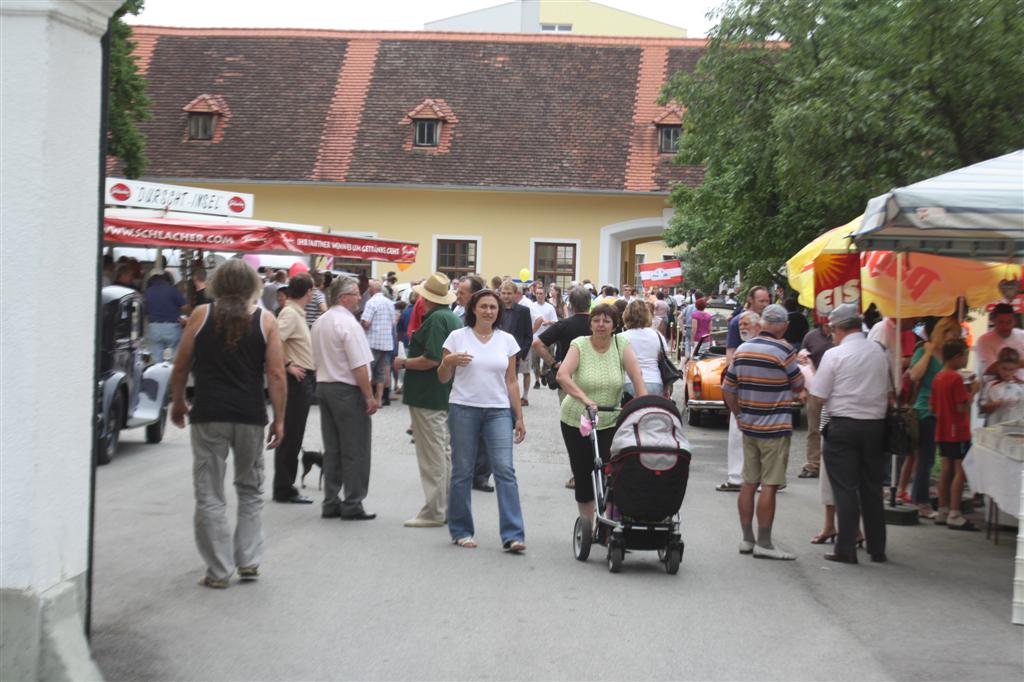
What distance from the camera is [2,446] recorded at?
5.53 m

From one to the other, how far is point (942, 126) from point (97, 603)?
10.6 m

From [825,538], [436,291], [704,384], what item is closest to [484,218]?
[704,384]

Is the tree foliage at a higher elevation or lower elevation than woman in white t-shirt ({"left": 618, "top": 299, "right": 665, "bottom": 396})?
higher

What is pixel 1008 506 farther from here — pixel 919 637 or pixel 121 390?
pixel 121 390

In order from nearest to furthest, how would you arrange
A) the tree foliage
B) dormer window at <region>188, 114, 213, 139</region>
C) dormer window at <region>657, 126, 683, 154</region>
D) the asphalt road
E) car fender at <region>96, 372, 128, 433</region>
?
the asphalt road, car fender at <region>96, 372, 128, 433</region>, the tree foliage, dormer window at <region>657, 126, 683, 154</region>, dormer window at <region>188, 114, 213, 139</region>

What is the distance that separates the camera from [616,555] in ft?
29.6

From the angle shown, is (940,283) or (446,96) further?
(446,96)

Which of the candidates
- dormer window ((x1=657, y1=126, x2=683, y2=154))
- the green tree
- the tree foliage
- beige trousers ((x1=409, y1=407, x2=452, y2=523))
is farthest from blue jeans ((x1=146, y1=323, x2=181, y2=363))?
dormer window ((x1=657, y1=126, x2=683, y2=154))

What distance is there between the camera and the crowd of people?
26.2ft

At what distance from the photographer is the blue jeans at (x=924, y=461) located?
40.4 feet

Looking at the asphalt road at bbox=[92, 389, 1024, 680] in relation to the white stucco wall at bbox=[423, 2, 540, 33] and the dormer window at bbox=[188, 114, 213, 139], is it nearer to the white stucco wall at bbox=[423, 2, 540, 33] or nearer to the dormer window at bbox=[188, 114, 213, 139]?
the dormer window at bbox=[188, 114, 213, 139]

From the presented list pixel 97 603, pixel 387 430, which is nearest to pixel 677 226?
pixel 387 430

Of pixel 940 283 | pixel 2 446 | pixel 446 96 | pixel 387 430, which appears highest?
pixel 446 96

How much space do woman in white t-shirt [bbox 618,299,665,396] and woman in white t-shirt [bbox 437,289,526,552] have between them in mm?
2599
